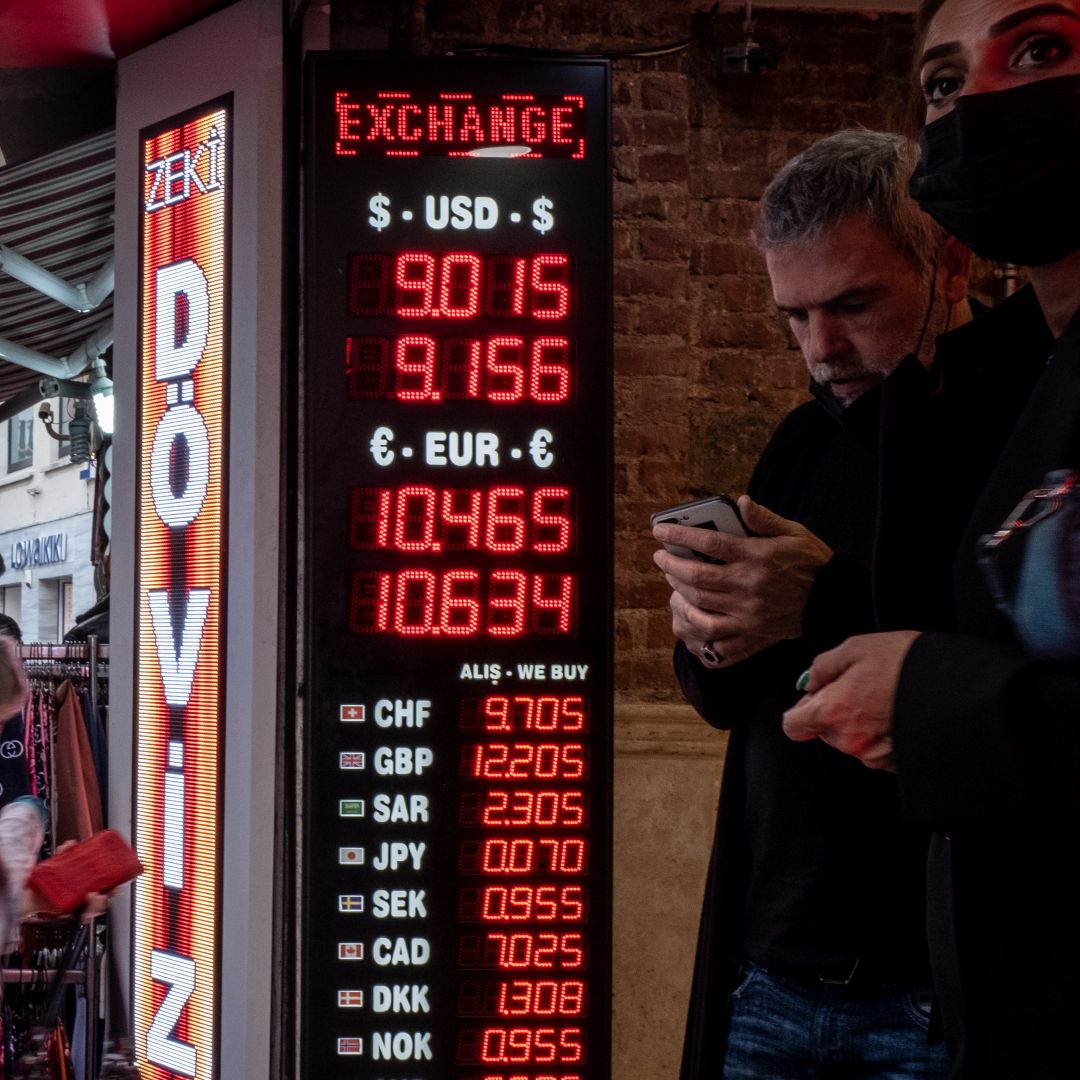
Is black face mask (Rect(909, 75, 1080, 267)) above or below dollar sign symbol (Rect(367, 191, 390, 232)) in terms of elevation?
below

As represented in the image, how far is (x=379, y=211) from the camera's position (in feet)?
10.5

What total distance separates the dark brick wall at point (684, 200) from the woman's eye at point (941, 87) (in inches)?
109

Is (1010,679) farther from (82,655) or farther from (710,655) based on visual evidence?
(82,655)

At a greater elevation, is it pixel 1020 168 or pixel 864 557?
pixel 1020 168

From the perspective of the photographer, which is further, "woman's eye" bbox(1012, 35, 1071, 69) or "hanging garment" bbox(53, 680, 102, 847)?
"hanging garment" bbox(53, 680, 102, 847)

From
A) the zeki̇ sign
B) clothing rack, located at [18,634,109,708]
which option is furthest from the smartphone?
clothing rack, located at [18,634,109,708]

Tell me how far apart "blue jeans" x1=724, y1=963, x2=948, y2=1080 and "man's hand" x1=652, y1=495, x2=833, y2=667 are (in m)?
0.39

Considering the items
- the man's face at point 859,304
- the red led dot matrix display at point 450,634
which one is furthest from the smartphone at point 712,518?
the red led dot matrix display at point 450,634

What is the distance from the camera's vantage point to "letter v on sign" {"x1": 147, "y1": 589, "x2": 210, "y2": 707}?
3740 millimetres

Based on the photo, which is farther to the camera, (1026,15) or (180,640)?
(180,640)

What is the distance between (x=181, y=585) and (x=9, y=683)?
0.87m

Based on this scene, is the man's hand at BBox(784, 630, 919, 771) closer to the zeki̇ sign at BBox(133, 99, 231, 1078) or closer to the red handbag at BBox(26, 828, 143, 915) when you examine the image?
the red handbag at BBox(26, 828, 143, 915)

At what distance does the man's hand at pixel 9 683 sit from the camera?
2939 millimetres

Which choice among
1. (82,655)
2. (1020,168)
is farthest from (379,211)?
(82,655)
